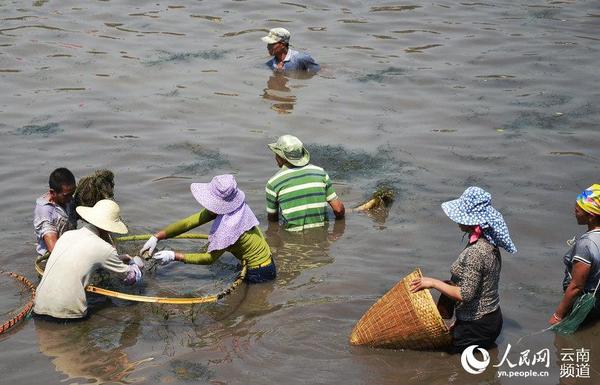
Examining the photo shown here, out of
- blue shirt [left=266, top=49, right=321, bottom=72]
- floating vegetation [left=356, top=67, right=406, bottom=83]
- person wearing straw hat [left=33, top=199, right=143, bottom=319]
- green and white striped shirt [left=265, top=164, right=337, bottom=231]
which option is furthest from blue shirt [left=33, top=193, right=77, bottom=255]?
floating vegetation [left=356, top=67, right=406, bottom=83]

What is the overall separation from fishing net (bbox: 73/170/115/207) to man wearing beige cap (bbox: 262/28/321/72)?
24.9ft

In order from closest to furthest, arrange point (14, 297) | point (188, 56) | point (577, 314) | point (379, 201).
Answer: point (577, 314), point (14, 297), point (379, 201), point (188, 56)

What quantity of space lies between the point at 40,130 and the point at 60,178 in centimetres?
520

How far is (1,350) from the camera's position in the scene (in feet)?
25.1

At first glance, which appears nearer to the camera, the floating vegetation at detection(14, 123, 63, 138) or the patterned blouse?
the patterned blouse

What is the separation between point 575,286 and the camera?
7305 mm

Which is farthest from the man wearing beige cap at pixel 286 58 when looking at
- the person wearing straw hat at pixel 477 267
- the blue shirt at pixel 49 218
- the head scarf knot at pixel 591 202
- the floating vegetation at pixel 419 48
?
the person wearing straw hat at pixel 477 267

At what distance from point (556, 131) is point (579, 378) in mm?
6678

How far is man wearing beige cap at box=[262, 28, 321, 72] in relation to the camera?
51.5 feet

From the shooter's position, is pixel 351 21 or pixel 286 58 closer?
pixel 286 58

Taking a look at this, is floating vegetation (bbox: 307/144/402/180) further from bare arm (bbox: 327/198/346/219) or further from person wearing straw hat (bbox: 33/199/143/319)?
person wearing straw hat (bbox: 33/199/143/319)

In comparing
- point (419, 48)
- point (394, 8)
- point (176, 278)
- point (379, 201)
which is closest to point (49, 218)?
point (176, 278)

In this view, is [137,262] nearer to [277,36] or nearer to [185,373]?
[185,373]

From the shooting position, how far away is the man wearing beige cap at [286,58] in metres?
15.7
